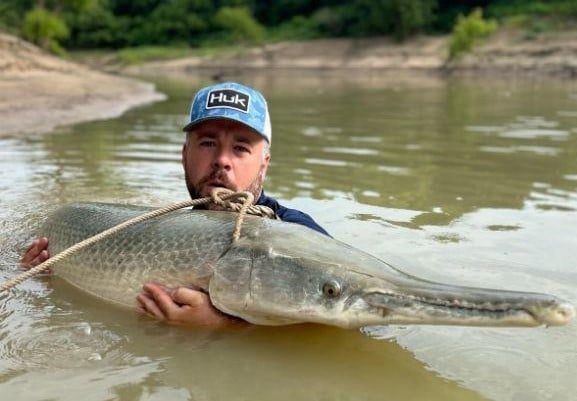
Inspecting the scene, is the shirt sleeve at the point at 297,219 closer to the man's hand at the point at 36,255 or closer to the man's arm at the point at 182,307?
the man's arm at the point at 182,307

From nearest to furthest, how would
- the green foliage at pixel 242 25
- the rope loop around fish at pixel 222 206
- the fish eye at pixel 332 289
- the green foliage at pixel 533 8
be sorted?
the fish eye at pixel 332 289 → the rope loop around fish at pixel 222 206 → the green foliage at pixel 533 8 → the green foliage at pixel 242 25

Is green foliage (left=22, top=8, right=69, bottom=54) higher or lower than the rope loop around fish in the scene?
higher

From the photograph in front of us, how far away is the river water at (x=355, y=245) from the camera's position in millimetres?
2408

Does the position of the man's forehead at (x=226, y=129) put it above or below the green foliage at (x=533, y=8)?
below

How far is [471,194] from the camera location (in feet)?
18.7

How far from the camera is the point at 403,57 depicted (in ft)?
134

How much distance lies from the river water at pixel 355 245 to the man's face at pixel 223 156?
2.38ft

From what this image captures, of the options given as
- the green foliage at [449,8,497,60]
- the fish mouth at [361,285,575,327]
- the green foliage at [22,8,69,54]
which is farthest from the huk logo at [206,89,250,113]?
the green foliage at [22,8,69,54]

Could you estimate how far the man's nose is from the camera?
10.4ft

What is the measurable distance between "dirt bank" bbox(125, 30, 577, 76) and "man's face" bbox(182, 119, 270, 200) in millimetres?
29447

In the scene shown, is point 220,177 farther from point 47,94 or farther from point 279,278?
point 47,94

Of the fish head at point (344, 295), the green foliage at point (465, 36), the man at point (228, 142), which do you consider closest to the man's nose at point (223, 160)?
the man at point (228, 142)

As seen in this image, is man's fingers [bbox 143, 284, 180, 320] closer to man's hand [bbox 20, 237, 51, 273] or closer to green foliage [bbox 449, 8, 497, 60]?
man's hand [bbox 20, 237, 51, 273]

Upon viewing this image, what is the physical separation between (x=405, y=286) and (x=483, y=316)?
0.96 ft
